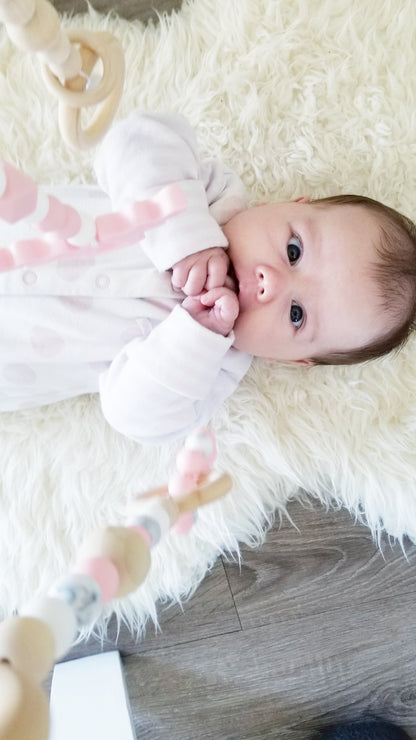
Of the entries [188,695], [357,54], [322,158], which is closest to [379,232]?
[322,158]

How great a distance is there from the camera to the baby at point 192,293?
34.6 inches

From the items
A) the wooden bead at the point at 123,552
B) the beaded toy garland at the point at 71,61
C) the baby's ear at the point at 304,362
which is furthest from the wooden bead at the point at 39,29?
the baby's ear at the point at 304,362

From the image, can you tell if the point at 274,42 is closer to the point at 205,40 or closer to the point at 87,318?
the point at 205,40

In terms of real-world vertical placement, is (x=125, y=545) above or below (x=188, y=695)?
above

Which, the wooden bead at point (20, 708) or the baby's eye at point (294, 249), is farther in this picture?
the baby's eye at point (294, 249)

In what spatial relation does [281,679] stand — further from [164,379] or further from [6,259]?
[6,259]

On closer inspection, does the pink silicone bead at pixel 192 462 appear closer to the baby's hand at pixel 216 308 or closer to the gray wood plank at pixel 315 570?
the baby's hand at pixel 216 308

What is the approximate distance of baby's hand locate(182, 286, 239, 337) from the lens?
0.88 meters

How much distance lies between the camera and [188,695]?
112cm

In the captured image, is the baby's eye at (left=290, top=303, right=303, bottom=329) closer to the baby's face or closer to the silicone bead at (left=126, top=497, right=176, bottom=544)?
the baby's face

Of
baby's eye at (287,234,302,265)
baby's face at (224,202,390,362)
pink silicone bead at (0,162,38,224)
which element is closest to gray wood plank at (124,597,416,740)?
baby's face at (224,202,390,362)

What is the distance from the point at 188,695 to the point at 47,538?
0.38 metres

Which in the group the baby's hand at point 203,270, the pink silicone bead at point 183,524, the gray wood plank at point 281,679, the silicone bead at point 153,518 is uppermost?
the silicone bead at point 153,518

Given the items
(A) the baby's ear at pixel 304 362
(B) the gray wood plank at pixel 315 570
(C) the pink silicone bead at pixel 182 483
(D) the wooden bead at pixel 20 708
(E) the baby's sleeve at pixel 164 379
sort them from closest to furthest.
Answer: (D) the wooden bead at pixel 20 708 → (C) the pink silicone bead at pixel 182 483 → (E) the baby's sleeve at pixel 164 379 → (A) the baby's ear at pixel 304 362 → (B) the gray wood plank at pixel 315 570
